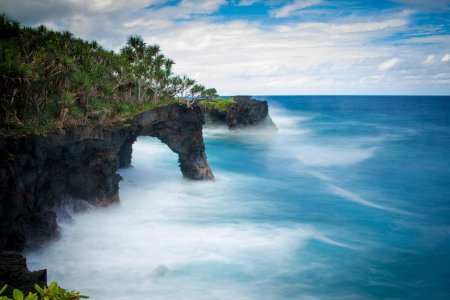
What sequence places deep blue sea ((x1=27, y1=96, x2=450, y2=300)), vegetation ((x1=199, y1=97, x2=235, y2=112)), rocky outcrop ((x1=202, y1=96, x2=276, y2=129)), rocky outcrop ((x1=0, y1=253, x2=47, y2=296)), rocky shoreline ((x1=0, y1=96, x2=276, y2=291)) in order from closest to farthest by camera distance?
rocky outcrop ((x1=0, y1=253, x2=47, y2=296)), rocky shoreline ((x1=0, y1=96, x2=276, y2=291)), deep blue sea ((x1=27, y1=96, x2=450, y2=300)), vegetation ((x1=199, y1=97, x2=235, y2=112)), rocky outcrop ((x1=202, y1=96, x2=276, y2=129))

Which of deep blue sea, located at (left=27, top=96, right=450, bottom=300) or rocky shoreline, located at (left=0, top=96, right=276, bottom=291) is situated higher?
rocky shoreline, located at (left=0, top=96, right=276, bottom=291)

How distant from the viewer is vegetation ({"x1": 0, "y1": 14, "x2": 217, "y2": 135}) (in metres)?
13.1

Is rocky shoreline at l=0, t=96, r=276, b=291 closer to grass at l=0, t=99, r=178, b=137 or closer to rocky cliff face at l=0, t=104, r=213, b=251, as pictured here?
rocky cliff face at l=0, t=104, r=213, b=251

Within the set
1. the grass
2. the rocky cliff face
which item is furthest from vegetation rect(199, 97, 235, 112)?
the grass

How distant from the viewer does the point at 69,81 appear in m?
16.6

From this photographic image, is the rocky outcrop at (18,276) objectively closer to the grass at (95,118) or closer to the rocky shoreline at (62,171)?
the rocky shoreline at (62,171)

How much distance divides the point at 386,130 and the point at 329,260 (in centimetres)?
5029

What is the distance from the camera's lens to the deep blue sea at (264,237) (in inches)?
519

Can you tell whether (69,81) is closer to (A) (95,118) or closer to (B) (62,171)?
(A) (95,118)

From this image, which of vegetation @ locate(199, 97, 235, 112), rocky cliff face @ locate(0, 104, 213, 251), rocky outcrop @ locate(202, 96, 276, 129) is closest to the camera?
rocky cliff face @ locate(0, 104, 213, 251)

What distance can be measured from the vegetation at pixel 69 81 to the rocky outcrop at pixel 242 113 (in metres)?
27.7

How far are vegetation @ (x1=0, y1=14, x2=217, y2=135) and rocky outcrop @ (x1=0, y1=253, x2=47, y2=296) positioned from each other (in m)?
5.64

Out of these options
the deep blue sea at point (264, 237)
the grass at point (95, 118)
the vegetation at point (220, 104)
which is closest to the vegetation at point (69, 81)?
the grass at point (95, 118)

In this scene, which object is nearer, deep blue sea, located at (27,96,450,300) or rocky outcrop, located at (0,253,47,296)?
rocky outcrop, located at (0,253,47,296)
